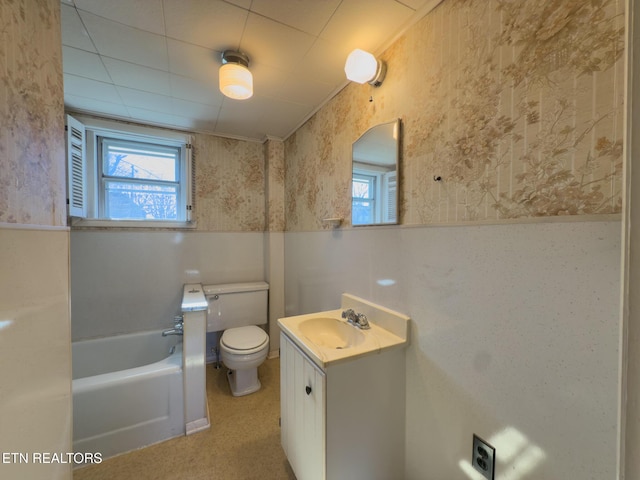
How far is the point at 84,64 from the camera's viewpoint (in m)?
1.42

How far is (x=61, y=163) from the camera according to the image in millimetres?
1007

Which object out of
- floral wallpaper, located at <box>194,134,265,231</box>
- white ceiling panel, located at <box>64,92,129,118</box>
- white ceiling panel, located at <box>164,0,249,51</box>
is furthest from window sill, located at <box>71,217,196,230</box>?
white ceiling panel, located at <box>164,0,249,51</box>

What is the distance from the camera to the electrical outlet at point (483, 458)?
845 mm

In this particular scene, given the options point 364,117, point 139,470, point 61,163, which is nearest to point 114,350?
point 139,470

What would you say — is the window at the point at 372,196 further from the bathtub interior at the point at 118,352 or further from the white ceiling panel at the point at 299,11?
the bathtub interior at the point at 118,352

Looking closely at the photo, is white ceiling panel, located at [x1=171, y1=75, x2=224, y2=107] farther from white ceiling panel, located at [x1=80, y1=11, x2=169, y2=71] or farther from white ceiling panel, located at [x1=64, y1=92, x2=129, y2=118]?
white ceiling panel, located at [x1=64, y1=92, x2=129, y2=118]

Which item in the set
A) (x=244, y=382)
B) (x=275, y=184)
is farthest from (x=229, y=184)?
(x=244, y=382)

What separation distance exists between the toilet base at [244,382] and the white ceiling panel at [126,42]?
2176 millimetres

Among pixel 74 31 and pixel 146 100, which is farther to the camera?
pixel 146 100

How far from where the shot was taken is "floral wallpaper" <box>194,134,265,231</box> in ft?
7.94

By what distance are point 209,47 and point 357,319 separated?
1.66 meters

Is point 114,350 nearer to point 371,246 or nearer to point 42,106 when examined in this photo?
point 42,106

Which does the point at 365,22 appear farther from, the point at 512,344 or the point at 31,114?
the point at 512,344

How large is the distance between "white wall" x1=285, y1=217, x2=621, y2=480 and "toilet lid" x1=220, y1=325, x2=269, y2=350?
1222mm
